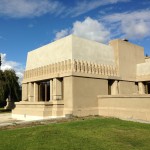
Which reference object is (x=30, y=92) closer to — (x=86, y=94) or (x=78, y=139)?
(x=86, y=94)

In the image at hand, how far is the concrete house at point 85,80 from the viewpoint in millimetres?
19875

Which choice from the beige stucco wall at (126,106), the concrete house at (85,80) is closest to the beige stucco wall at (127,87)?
the concrete house at (85,80)

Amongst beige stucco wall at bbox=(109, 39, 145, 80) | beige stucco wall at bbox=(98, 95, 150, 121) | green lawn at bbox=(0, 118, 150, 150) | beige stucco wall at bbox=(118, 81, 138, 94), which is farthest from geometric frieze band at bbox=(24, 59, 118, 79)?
green lawn at bbox=(0, 118, 150, 150)

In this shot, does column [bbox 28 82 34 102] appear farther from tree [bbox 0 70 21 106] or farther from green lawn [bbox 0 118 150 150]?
green lawn [bbox 0 118 150 150]

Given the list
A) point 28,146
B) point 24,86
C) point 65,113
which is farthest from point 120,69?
point 28,146

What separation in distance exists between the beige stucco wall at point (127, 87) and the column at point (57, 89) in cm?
731

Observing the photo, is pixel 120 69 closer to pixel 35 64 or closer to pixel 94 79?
pixel 94 79

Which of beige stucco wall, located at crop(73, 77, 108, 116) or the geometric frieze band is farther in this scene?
the geometric frieze band

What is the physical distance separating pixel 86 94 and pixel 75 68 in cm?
279

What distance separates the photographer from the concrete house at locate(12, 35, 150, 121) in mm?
19875

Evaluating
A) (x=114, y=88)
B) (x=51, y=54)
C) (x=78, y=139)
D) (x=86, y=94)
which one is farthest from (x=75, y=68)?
(x=78, y=139)

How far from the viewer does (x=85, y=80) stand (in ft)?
68.7

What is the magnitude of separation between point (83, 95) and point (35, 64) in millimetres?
8359

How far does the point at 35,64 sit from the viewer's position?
25844mm
